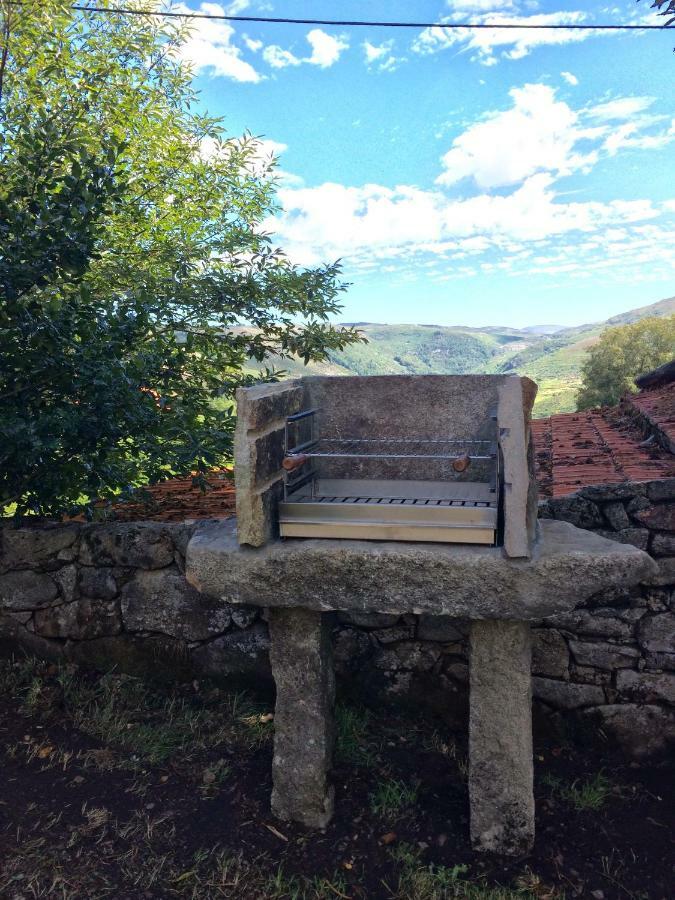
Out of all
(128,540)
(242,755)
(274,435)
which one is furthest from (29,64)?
(242,755)

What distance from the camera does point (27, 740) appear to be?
3742 mm

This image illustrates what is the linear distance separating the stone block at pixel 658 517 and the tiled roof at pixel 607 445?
17 cm

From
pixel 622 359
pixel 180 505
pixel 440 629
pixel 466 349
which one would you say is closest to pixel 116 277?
pixel 180 505

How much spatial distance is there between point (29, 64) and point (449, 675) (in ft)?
19.9

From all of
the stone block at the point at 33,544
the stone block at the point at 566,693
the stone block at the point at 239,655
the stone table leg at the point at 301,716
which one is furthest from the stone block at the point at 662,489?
the stone block at the point at 33,544

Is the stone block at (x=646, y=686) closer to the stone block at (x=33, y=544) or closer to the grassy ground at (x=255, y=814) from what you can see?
the grassy ground at (x=255, y=814)

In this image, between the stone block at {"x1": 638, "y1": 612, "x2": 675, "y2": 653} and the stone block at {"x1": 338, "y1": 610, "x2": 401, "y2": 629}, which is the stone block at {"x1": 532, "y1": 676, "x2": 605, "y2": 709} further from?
the stone block at {"x1": 338, "y1": 610, "x2": 401, "y2": 629}

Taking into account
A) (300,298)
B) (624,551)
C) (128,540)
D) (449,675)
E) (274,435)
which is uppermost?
(300,298)

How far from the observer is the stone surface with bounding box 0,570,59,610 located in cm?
444

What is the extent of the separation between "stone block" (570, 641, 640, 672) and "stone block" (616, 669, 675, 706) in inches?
2.2

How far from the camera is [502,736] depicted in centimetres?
284

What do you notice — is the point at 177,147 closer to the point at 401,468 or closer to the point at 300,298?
the point at 300,298

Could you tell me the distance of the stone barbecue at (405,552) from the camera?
254 centimetres

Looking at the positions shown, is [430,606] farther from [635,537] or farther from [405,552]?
[635,537]
